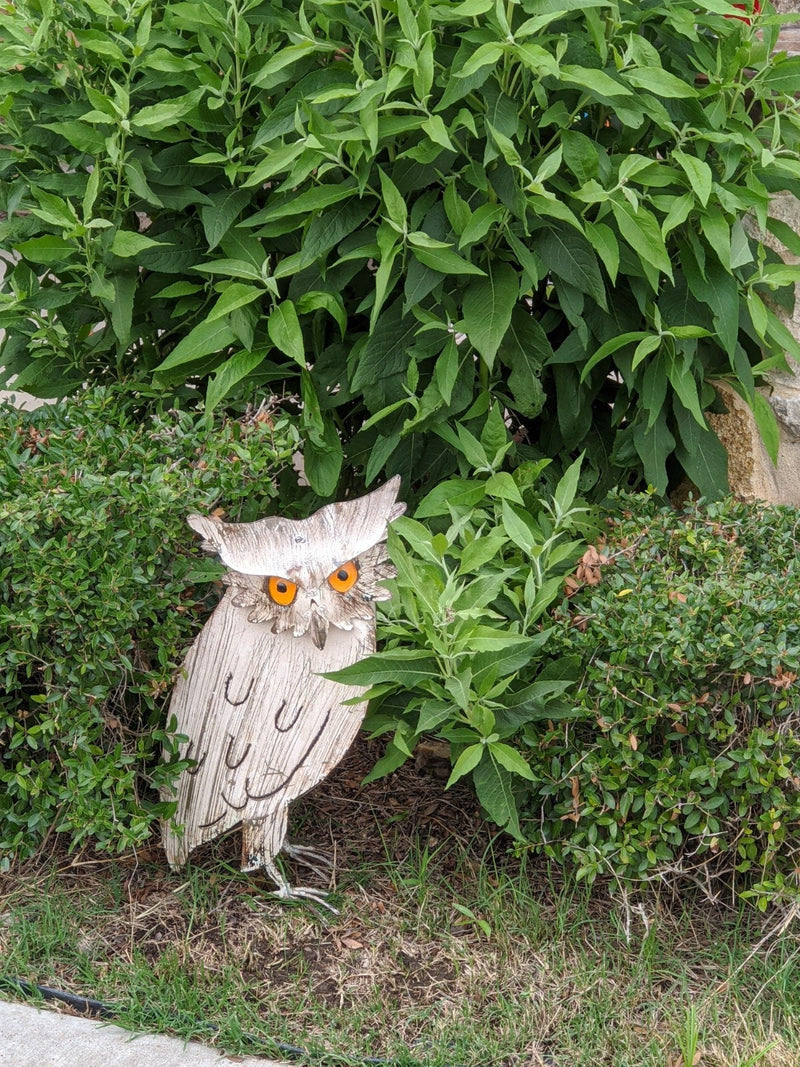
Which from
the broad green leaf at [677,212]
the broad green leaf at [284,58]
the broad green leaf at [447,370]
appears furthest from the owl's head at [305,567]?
the broad green leaf at [284,58]

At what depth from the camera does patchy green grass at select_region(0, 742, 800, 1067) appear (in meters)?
2.36

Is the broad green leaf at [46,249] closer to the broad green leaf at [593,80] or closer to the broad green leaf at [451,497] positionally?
the broad green leaf at [451,497]

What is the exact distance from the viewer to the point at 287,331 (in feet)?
9.10

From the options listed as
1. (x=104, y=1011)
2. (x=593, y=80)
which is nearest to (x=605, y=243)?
(x=593, y=80)

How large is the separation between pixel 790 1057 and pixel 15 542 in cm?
198

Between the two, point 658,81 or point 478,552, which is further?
point 658,81

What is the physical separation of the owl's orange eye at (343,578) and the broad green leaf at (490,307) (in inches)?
24.4

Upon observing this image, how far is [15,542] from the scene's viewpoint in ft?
7.98

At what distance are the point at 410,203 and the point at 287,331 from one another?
51cm

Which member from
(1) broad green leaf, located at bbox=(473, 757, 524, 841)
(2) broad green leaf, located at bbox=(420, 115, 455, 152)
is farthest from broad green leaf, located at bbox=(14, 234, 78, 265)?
(1) broad green leaf, located at bbox=(473, 757, 524, 841)

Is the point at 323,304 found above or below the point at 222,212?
below

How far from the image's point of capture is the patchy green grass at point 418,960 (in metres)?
2.36

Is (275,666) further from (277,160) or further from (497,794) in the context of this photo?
(277,160)

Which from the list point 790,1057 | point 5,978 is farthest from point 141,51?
point 790,1057
